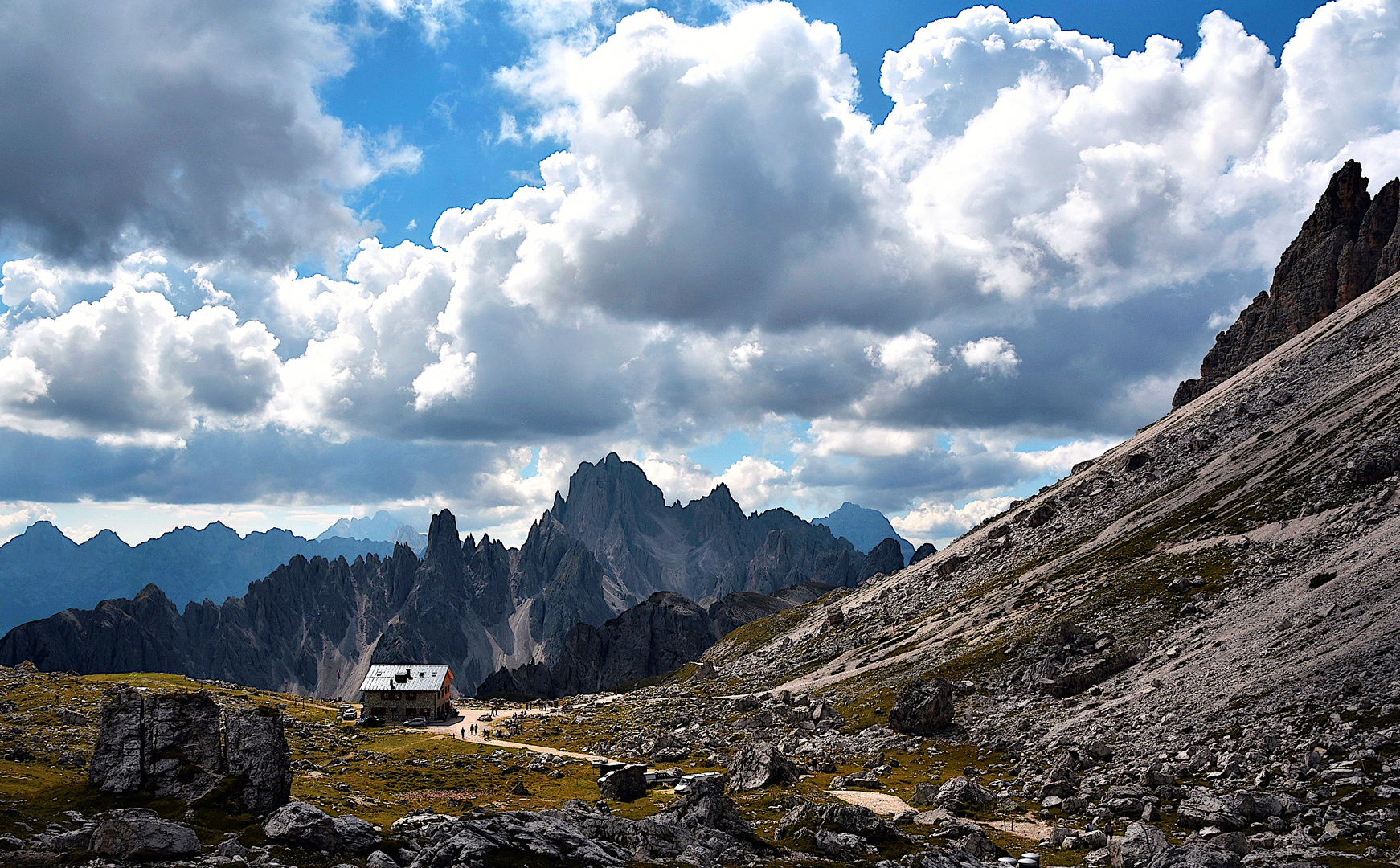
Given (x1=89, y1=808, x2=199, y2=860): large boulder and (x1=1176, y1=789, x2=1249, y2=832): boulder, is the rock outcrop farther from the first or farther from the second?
(x1=1176, y1=789, x2=1249, y2=832): boulder

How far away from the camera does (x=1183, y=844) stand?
3956 centimetres

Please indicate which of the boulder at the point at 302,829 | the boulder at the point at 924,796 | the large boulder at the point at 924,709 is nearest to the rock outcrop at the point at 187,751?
the boulder at the point at 302,829

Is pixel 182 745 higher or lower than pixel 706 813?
higher

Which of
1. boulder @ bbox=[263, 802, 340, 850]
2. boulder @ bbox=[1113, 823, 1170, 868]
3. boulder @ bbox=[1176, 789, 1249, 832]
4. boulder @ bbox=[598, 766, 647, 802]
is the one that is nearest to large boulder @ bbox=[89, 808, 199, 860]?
boulder @ bbox=[263, 802, 340, 850]

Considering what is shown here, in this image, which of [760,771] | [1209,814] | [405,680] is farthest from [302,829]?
[405,680]

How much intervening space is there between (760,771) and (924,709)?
31842 mm

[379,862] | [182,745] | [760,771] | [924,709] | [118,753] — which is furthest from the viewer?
[924,709]

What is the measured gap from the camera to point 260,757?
4141 cm

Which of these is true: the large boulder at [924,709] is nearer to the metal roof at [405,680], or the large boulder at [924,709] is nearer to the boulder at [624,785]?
the boulder at [624,785]

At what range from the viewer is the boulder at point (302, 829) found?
35375mm

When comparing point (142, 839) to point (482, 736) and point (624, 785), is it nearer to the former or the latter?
point (624, 785)

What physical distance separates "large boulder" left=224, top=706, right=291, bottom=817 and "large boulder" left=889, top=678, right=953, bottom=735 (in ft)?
227

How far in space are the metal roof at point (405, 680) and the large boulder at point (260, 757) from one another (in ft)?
308

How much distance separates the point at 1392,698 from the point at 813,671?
324 ft
